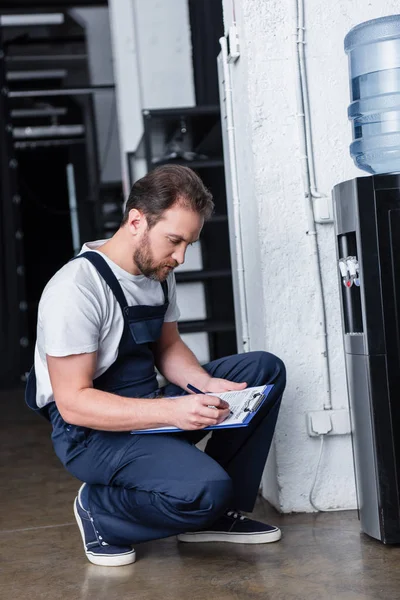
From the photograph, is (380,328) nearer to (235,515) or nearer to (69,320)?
(235,515)

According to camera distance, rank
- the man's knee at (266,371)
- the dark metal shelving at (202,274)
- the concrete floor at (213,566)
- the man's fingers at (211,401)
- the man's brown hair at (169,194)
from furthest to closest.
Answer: the dark metal shelving at (202,274)
the man's knee at (266,371)
the man's brown hair at (169,194)
the man's fingers at (211,401)
the concrete floor at (213,566)

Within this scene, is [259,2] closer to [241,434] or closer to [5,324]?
[241,434]

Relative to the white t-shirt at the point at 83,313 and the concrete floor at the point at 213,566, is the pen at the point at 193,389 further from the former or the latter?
the concrete floor at the point at 213,566

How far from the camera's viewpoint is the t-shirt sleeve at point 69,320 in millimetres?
1938

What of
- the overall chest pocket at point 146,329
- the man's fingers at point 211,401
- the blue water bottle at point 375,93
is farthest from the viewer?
the blue water bottle at point 375,93

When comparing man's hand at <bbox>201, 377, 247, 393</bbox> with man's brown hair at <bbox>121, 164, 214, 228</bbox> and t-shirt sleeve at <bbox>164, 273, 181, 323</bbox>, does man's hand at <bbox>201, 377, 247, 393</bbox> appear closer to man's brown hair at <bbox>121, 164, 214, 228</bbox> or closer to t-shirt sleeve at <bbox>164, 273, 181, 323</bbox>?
t-shirt sleeve at <bbox>164, 273, 181, 323</bbox>

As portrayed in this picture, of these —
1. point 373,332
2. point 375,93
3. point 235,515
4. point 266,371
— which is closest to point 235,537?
point 235,515

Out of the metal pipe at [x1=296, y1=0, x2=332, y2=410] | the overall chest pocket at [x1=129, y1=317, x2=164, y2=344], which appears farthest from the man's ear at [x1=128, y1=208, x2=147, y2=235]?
the metal pipe at [x1=296, y1=0, x2=332, y2=410]

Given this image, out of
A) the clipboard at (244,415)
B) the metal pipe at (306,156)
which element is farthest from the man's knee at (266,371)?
the metal pipe at (306,156)

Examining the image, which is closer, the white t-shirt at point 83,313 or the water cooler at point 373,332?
the white t-shirt at point 83,313

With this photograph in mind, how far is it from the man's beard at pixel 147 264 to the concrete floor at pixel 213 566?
71cm

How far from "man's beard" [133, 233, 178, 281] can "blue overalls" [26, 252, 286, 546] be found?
0.08 metres

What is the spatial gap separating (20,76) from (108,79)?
4.66 ft

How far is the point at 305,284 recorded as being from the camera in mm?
2428
